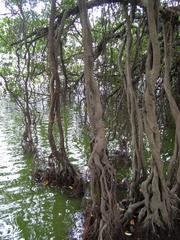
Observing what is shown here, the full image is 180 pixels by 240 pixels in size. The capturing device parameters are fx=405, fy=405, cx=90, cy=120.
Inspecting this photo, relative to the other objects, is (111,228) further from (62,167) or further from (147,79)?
(62,167)

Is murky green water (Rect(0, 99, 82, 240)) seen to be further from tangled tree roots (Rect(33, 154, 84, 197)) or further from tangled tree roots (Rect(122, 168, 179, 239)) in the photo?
tangled tree roots (Rect(122, 168, 179, 239))

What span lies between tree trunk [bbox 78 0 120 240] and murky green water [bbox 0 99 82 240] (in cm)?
70

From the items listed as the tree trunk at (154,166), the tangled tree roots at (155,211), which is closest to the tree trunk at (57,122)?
the tree trunk at (154,166)

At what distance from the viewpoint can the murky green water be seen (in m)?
5.16

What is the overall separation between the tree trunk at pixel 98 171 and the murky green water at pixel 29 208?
70 centimetres

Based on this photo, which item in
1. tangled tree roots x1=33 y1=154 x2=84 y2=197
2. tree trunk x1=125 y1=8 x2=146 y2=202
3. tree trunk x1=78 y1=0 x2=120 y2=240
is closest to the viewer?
tree trunk x1=78 y1=0 x2=120 y2=240

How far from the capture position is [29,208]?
6.04 meters

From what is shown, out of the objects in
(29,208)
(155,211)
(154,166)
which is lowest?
(29,208)

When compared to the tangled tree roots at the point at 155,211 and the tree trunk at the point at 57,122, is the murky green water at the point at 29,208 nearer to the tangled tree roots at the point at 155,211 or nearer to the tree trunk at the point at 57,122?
the tree trunk at the point at 57,122

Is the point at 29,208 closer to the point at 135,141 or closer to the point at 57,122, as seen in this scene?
the point at 57,122

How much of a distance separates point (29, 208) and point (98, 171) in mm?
2012

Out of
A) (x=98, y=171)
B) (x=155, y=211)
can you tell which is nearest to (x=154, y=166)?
(x=155, y=211)

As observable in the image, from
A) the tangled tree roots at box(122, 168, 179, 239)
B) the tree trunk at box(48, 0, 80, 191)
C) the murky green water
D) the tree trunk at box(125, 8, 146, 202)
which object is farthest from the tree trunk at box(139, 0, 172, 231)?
the tree trunk at box(48, 0, 80, 191)

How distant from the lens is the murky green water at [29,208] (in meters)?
5.16
